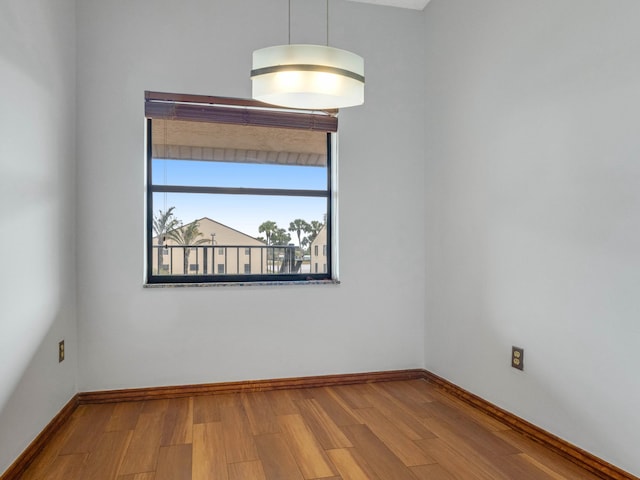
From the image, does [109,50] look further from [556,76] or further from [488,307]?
[488,307]

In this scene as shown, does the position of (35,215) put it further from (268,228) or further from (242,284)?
(268,228)

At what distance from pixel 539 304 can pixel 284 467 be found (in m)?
1.43

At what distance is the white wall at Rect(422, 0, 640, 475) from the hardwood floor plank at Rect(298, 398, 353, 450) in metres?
0.91

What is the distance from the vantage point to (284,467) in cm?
196

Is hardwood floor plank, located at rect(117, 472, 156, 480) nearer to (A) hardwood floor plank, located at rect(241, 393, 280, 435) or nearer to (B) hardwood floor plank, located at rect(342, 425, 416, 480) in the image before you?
(A) hardwood floor plank, located at rect(241, 393, 280, 435)

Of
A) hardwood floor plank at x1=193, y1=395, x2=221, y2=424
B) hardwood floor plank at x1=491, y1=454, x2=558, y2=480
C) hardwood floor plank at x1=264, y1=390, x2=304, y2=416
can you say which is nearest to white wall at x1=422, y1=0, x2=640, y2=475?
hardwood floor plank at x1=491, y1=454, x2=558, y2=480

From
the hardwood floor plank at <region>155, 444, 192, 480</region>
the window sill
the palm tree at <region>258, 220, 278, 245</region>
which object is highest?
the palm tree at <region>258, 220, 278, 245</region>

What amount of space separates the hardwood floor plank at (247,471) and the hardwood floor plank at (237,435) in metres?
0.04

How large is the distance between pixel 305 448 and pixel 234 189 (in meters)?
1.72

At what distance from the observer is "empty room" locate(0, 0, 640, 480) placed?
1896 millimetres

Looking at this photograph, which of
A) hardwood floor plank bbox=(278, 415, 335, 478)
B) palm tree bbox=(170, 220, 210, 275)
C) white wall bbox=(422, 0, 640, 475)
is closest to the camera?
white wall bbox=(422, 0, 640, 475)

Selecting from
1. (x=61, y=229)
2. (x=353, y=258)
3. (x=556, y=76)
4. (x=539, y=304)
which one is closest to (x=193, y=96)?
(x=61, y=229)

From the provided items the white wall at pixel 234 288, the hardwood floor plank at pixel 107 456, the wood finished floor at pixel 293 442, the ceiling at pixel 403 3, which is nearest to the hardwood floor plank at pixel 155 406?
the wood finished floor at pixel 293 442

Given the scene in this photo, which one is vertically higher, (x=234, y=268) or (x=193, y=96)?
(x=193, y=96)
